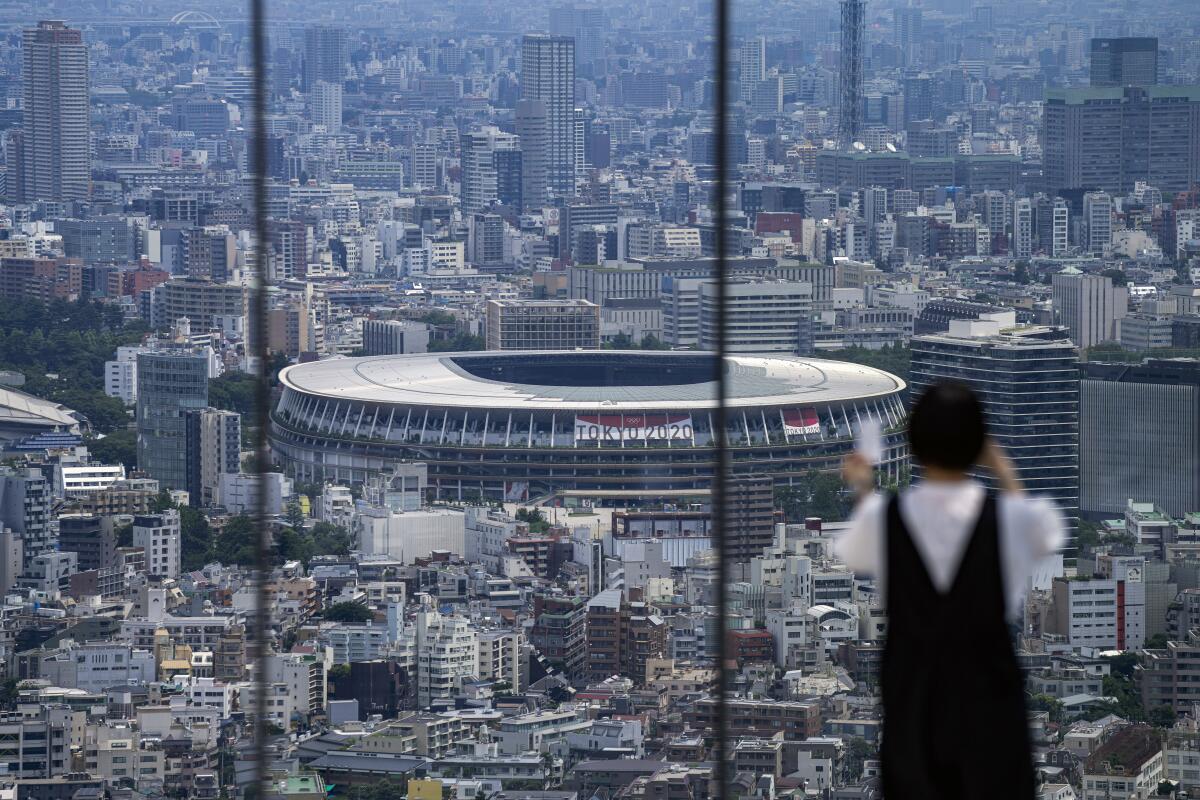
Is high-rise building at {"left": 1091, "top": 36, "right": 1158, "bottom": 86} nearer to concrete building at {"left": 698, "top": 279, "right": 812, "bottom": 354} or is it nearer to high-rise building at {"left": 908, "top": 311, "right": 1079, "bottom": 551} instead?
concrete building at {"left": 698, "top": 279, "right": 812, "bottom": 354}

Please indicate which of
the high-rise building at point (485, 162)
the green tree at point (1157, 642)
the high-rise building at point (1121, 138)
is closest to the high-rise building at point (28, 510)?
the green tree at point (1157, 642)

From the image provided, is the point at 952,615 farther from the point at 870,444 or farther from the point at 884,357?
the point at 884,357

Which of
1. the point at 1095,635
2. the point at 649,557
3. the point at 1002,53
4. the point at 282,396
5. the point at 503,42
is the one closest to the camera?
the point at 1095,635

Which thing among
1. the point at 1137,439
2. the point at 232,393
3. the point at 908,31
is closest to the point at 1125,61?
the point at 908,31

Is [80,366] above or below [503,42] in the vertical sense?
below

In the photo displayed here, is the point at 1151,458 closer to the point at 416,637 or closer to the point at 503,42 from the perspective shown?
the point at 416,637

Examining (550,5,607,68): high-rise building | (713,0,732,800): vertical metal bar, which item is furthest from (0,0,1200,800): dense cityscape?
(550,5,607,68): high-rise building

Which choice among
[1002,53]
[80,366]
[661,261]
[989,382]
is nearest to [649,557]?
[989,382]

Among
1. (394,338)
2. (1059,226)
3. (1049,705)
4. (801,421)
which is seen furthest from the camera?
(1059,226)
